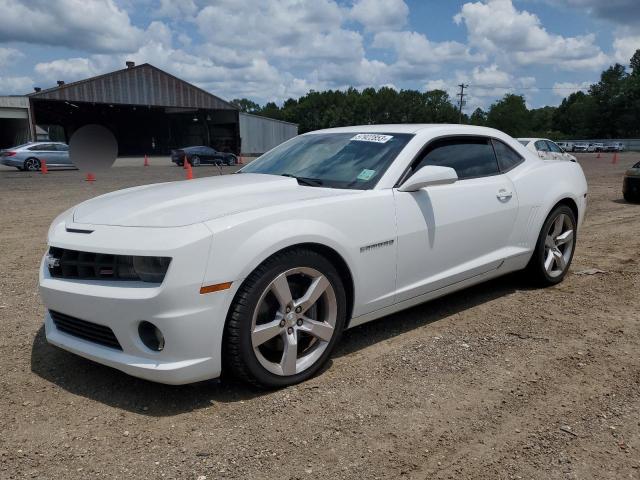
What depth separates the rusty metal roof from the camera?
137 feet

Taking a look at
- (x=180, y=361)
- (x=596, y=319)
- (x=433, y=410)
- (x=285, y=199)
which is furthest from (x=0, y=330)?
(x=596, y=319)

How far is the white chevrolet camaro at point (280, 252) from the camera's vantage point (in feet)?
8.81

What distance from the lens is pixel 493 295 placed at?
16.0 feet

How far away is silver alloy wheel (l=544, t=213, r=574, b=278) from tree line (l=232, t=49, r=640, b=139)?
9259cm

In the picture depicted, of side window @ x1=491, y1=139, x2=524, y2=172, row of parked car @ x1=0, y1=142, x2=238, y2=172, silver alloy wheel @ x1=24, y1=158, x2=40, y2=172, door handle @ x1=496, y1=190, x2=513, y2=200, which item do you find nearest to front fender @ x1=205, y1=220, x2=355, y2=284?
door handle @ x1=496, y1=190, x2=513, y2=200

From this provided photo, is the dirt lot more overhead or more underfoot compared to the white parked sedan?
more underfoot

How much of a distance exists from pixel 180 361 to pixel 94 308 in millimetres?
530

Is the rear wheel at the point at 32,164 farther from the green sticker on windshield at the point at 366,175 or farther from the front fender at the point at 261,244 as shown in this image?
the front fender at the point at 261,244

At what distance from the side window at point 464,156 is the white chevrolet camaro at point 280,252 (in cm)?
1

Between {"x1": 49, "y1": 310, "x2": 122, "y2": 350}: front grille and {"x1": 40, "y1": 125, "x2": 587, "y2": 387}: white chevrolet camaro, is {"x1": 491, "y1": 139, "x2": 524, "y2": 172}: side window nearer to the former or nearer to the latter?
{"x1": 40, "y1": 125, "x2": 587, "y2": 387}: white chevrolet camaro

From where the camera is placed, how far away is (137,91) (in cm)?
4431

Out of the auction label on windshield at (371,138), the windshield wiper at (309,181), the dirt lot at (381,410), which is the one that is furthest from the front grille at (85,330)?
the auction label on windshield at (371,138)

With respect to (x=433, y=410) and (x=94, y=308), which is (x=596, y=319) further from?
(x=94, y=308)

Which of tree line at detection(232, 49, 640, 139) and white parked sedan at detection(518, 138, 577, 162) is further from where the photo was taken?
tree line at detection(232, 49, 640, 139)
